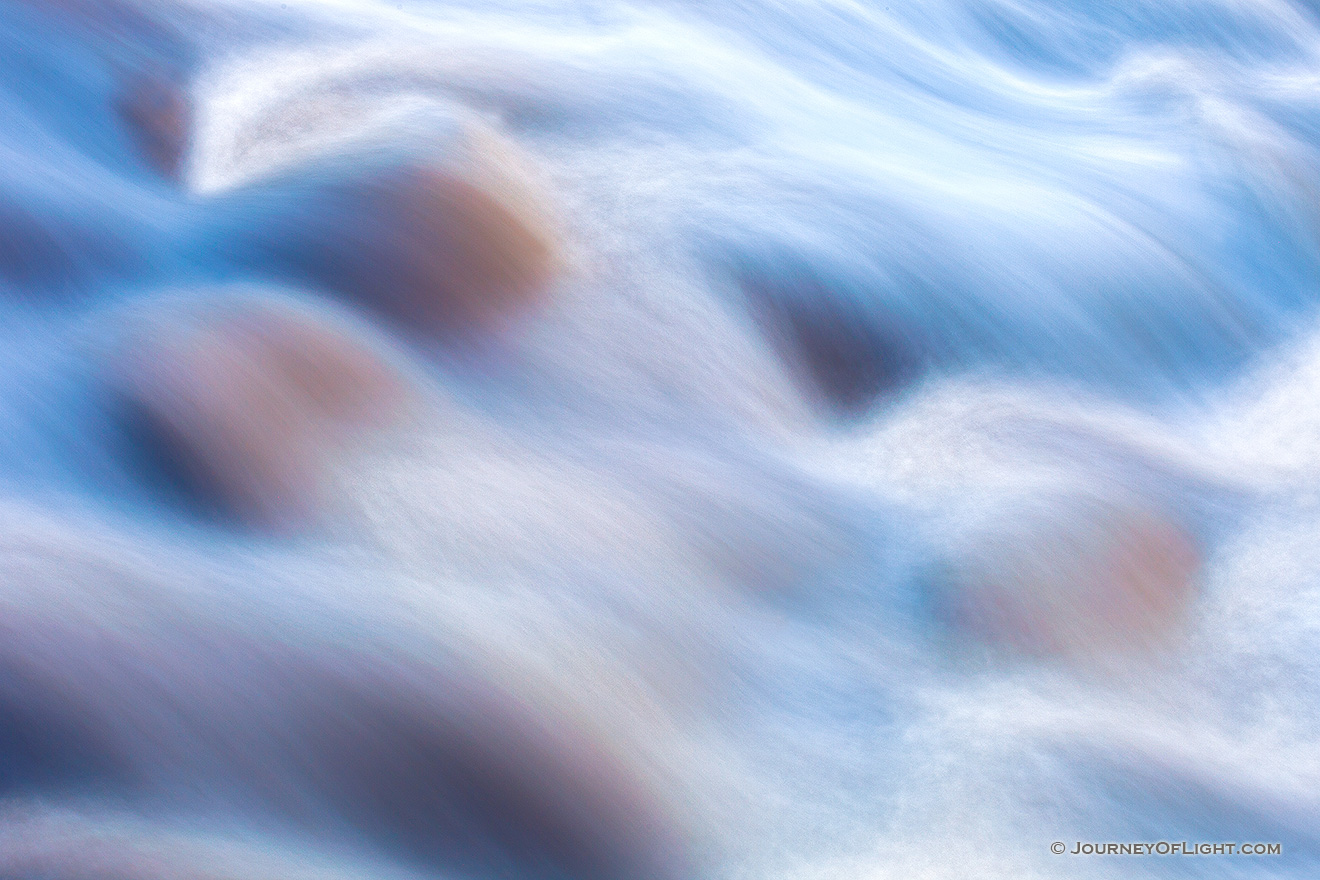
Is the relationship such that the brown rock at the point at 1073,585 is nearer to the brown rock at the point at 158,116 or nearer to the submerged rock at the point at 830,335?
the submerged rock at the point at 830,335

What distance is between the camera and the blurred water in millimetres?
2033

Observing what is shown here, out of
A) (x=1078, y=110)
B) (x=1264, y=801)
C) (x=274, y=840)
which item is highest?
(x=1078, y=110)

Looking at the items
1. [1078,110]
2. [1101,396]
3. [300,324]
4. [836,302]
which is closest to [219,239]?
[300,324]

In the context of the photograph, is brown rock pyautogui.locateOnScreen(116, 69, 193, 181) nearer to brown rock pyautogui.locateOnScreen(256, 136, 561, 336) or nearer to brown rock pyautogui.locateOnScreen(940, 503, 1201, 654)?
brown rock pyautogui.locateOnScreen(256, 136, 561, 336)

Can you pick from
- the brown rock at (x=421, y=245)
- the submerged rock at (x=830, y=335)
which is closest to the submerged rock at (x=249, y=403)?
the brown rock at (x=421, y=245)

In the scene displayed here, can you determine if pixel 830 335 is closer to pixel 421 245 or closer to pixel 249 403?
pixel 421 245

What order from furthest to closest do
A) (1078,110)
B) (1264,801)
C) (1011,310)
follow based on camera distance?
(1078,110) < (1011,310) < (1264,801)

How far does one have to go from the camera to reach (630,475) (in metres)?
2.65

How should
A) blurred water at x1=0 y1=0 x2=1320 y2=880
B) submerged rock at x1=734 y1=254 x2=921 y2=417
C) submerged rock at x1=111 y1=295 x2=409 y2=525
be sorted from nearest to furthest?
blurred water at x1=0 y1=0 x2=1320 y2=880 < submerged rock at x1=111 y1=295 x2=409 y2=525 < submerged rock at x1=734 y1=254 x2=921 y2=417

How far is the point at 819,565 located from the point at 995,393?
0.72 meters

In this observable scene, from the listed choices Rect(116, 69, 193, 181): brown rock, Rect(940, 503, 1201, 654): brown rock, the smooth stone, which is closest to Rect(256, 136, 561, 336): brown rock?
the smooth stone

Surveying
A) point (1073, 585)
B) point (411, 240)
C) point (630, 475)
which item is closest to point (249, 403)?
point (411, 240)

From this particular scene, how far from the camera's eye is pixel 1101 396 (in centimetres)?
319

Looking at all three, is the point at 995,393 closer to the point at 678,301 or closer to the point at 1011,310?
the point at 1011,310
